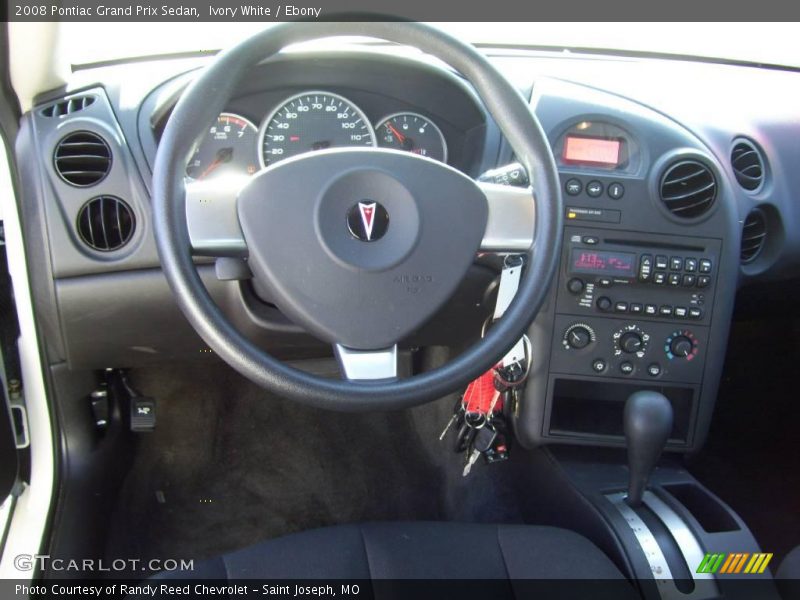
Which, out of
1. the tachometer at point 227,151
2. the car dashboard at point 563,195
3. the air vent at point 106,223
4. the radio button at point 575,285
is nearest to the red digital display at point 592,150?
the car dashboard at point 563,195

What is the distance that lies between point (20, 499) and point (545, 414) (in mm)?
1098

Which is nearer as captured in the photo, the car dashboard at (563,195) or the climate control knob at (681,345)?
the car dashboard at (563,195)

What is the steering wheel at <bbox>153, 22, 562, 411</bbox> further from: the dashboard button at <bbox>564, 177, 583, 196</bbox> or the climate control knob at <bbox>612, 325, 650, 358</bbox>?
the climate control knob at <bbox>612, 325, 650, 358</bbox>

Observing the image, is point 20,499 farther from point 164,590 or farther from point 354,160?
point 354,160

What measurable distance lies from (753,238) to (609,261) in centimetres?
42

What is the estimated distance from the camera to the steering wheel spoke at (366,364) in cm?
108

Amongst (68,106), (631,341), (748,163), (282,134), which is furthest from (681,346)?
(68,106)

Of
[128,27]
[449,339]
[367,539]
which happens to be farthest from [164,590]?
[128,27]

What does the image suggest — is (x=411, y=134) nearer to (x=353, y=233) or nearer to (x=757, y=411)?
(x=353, y=233)

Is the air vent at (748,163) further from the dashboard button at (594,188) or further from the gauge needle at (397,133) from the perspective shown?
the gauge needle at (397,133)

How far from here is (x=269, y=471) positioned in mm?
2129

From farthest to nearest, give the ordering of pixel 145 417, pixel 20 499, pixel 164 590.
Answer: pixel 145 417
pixel 20 499
pixel 164 590

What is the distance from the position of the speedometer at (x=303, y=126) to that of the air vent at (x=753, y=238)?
0.92m

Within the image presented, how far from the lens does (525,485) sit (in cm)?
187
